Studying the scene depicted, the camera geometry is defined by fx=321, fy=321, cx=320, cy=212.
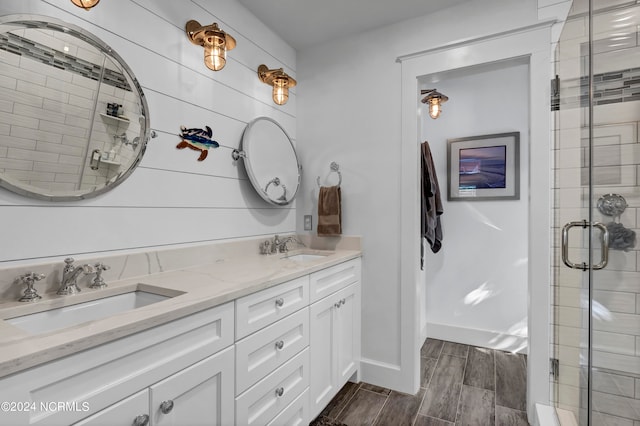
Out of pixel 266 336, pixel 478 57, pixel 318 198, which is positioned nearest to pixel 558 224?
pixel 478 57

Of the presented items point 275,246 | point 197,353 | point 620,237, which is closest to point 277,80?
point 275,246

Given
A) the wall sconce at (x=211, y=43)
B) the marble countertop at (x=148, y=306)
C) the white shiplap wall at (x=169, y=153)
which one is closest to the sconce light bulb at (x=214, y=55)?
the wall sconce at (x=211, y=43)

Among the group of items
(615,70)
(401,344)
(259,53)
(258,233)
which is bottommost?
(401,344)

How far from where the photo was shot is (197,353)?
1.02m

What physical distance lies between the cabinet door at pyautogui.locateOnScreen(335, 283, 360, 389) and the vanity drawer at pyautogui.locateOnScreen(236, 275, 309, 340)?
41 cm

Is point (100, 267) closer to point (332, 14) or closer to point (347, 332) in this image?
point (347, 332)

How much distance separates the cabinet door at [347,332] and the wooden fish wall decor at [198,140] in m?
1.12

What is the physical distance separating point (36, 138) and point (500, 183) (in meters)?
3.04

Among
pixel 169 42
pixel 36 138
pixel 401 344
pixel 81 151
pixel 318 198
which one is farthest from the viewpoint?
pixel 318 198

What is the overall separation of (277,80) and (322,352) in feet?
5.57

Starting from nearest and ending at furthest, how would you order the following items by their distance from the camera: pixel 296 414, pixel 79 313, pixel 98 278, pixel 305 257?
pixel 79 313 → pixel 98 278 → pixel 296 414 → pixel 305 257

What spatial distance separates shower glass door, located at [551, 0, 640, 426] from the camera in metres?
1.10

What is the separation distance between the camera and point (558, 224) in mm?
1735

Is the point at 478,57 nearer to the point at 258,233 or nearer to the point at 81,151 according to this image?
the point at 258,233
